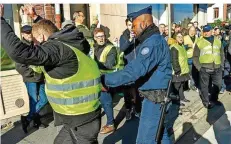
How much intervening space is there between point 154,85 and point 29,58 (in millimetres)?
1447

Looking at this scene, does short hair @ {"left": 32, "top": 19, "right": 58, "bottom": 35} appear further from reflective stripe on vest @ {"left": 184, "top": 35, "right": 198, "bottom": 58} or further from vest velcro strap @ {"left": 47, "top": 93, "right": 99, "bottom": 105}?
reflective stripe on vest @ {"left": 184, "top": 35, "right": 198, "bottom": 58}

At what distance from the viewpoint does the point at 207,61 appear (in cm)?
605

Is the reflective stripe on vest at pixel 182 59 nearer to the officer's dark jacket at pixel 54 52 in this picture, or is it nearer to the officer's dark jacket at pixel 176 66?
the officer's dark jacket at pixel 176 66

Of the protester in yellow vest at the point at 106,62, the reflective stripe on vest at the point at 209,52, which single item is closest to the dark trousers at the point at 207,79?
the reflective stripe on vest at the point at 209,52

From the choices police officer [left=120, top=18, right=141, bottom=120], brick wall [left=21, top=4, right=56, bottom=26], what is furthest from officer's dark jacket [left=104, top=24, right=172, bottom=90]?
brick wall [left=21, top=4, right=56, bottom=26]

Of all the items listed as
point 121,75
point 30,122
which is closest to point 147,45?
point 121,75

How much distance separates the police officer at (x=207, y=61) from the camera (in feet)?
19.8

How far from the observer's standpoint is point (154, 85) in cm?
321

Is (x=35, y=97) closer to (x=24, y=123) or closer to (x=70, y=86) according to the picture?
(x=24, y=123)

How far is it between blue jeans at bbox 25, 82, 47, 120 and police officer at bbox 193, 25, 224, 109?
10.5ft

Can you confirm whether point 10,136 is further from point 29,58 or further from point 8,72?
point 29,58

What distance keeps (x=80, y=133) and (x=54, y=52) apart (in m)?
0.82

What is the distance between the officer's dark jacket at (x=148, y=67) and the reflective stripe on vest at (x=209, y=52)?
3052 mm

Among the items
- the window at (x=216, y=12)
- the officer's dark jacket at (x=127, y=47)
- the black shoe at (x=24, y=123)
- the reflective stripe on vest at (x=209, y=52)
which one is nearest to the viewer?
the officer's dark jacket at (x=127, y=47)
